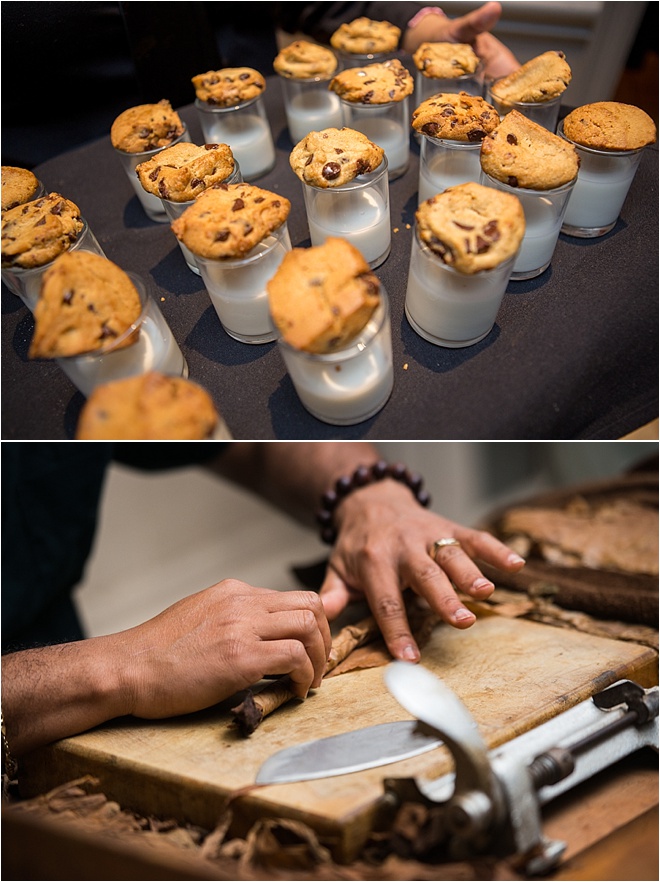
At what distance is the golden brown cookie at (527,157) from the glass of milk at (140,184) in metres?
0.72

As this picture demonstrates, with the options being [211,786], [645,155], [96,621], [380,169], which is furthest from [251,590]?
[96,621]

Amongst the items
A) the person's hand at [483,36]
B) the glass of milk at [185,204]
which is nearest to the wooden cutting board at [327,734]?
the glass of milk at [185,204]

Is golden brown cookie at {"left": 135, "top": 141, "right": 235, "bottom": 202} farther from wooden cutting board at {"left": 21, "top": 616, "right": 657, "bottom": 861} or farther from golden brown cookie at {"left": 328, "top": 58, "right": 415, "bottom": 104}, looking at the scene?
wooden cutting board at {"left": 21, "top": 616, "right": 657, "bottom": 861}

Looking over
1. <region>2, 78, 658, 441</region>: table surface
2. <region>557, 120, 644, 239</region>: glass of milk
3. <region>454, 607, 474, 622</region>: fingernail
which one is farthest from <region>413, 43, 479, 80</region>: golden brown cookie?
<region>454, 607, 474, 622</region>: fingernail

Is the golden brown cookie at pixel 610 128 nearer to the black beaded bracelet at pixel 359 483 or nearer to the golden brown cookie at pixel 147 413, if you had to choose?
the black beaded bracelet at pixel 359 483

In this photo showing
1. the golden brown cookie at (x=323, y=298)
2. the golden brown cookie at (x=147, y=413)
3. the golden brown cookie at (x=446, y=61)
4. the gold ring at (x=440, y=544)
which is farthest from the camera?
the golden brown cookie at (x=446, y=61)

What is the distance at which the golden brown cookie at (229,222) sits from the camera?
109 centimetres

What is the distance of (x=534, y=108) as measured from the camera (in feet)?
4.77

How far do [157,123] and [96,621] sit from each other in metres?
2.19

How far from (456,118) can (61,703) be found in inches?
50.4

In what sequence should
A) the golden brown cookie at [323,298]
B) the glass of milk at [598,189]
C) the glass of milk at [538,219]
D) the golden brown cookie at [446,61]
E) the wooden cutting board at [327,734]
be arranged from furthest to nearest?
the golden brown cookie at [446,61], the glass of milk at [598,189], the glass of milk at [538,219], the golden brown cookie at [323,298], the wooden cutting board at [327,734]

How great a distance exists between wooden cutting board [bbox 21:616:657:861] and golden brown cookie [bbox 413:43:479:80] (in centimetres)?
132

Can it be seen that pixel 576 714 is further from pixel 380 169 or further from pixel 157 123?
pixel 157 123

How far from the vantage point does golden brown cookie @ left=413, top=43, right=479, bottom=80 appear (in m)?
1.53
